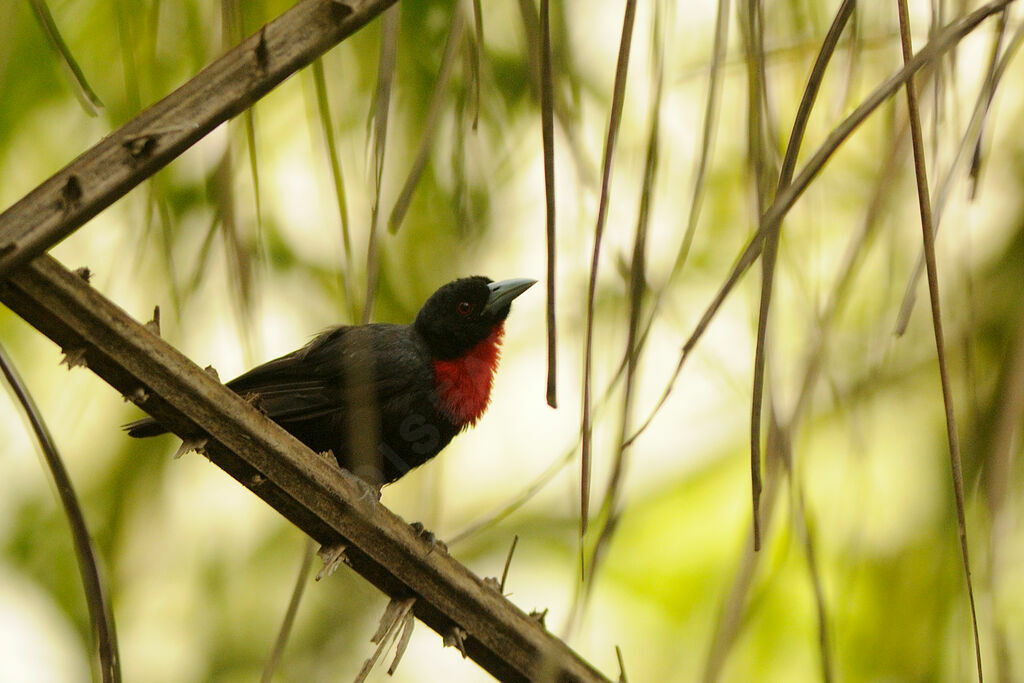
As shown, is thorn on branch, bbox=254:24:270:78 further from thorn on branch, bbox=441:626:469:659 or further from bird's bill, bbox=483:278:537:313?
bird's bill, bbox=483:278:537:313

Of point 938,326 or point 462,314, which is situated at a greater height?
point 462,314

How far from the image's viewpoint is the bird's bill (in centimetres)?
351

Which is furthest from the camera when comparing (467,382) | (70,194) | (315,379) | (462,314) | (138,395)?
(462,314)

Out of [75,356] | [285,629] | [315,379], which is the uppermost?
[315,379]

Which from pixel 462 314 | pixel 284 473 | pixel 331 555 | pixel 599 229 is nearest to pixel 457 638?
pixel 331 555

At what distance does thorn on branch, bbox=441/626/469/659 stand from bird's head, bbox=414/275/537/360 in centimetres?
197

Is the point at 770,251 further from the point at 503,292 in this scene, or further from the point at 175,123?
the point at 503,292

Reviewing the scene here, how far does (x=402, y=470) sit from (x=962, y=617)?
2168 mm

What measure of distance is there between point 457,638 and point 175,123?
0.88m

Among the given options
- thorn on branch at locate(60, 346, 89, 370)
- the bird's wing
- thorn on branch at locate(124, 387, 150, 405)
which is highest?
the bird's wing

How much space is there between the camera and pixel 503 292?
3523mm

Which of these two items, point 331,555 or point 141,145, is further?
point 331,555

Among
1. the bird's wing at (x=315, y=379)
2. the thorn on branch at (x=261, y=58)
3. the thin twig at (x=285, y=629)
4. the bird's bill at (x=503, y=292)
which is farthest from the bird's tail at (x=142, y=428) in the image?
the thorn on branch at (x=261, y=58)

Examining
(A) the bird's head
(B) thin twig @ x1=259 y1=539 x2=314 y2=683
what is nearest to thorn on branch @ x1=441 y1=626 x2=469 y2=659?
(B) thin twig @ x1=259 y1=539 x2=314 y2=683
